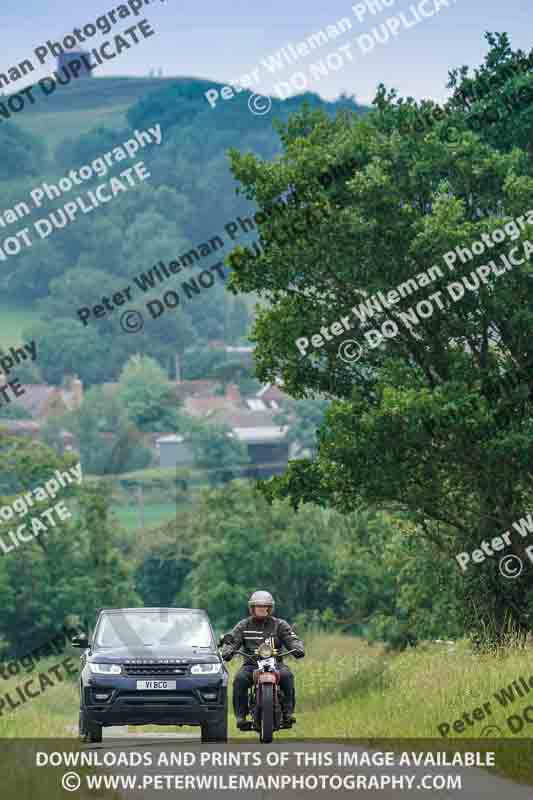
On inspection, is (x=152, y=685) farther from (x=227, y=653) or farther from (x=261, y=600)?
(x=261, y=600)

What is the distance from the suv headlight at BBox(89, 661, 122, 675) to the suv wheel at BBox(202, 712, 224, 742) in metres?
0.95

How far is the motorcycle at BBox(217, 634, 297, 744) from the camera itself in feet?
41.7

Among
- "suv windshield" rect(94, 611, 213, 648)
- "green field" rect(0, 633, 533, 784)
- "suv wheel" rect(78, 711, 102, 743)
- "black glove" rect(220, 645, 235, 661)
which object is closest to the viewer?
"black glove" rect(220, 645, 235, 661)

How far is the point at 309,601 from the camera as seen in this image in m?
95.9

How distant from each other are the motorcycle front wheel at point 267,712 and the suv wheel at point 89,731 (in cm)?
162

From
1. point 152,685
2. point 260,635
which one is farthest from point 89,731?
point 260,635

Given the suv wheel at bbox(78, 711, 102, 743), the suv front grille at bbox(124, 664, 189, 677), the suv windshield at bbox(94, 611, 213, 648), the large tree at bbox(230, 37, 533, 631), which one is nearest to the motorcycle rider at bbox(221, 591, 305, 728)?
the suv front grille at bbox(124, 664, 189, 677)

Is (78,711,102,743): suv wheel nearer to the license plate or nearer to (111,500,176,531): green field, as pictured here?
the license plate

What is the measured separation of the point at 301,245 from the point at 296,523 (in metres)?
72.4

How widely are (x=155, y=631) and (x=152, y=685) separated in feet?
3.39

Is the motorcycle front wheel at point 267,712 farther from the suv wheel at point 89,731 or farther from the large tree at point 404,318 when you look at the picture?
the large tree at point 404,318

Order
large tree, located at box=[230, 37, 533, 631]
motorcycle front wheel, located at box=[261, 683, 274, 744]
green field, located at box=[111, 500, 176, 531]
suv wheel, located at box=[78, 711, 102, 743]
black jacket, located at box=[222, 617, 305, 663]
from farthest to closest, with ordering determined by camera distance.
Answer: green field, located at box=[111, 500, 176, 531], large tree, located at box=[230, 37, 533, 631], suv wheel, located at box=[78, 711, 102, 743], black jacket, located at box=[222, 617, 305, 663], motorcycle front wheel, located at box=[261, 683, 274, 744]

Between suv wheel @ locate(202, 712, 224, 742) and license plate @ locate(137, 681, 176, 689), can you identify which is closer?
license plate @ locate(137, 681, 176, 689)

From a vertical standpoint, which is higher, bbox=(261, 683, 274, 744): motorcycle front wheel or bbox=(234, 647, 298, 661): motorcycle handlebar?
bbox=(234, 647, 298, 661): motorcycle handlebar
